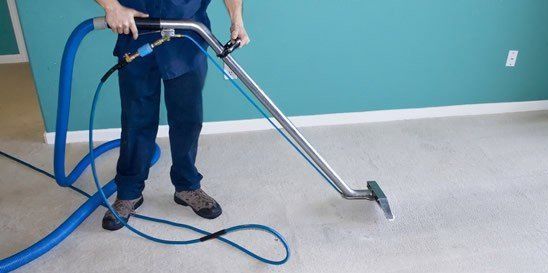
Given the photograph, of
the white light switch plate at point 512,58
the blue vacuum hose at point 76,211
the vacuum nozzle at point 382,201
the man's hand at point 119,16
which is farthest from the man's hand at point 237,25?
the white light switch plate at point 512,58

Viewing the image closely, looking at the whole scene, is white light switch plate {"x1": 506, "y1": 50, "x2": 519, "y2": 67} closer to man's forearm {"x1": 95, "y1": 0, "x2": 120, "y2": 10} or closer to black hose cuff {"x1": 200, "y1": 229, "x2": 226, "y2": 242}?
black hose cuff {"x1": 200, "y1": 229, "x2": 226, "y2": 242}

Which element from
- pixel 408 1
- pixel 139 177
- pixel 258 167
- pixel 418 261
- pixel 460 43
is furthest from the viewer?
pixel 460 43

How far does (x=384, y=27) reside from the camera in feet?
8.15

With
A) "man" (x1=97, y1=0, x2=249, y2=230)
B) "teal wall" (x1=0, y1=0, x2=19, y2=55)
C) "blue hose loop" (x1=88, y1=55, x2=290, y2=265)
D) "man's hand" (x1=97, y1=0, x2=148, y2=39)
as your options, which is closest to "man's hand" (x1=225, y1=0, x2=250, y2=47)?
"man" (x1=97, y1=0, x2=249, y2=230)

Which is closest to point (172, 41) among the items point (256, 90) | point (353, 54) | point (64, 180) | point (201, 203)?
point (256, 90)

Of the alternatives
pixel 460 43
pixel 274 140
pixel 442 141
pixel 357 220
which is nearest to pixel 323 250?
pixel 357 220

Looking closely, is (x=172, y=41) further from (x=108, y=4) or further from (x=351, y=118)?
(x=351, y=118)

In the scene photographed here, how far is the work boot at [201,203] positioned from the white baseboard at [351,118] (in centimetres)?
70

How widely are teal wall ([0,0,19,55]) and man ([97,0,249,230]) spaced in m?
2.22

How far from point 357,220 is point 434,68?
3.90 ft

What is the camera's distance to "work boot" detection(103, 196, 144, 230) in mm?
1828

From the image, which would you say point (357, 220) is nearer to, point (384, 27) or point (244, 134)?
point (244, 134)

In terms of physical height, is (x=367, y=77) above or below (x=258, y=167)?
above

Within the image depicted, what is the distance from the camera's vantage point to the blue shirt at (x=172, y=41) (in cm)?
148
